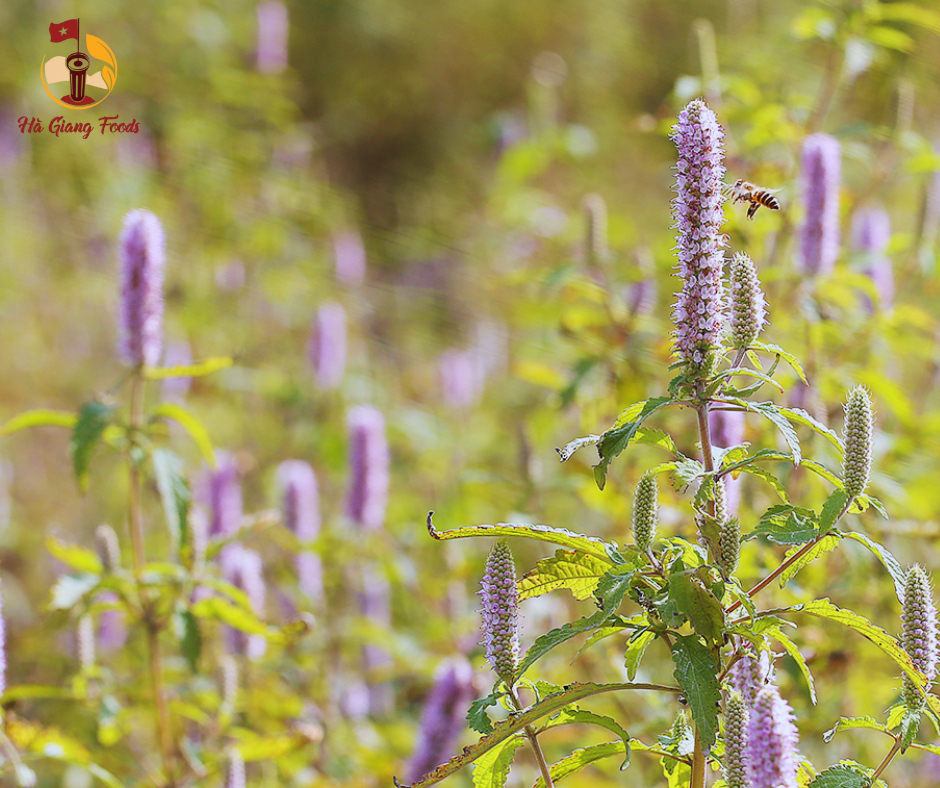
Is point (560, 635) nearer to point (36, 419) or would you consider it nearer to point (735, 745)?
point (735, 745)

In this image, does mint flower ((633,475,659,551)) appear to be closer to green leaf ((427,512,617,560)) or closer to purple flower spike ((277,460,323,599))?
green leaf ((427,512,617,560))

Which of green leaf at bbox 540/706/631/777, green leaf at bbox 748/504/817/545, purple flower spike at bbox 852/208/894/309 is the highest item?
purple flower spike at bbox 852/208/894/309

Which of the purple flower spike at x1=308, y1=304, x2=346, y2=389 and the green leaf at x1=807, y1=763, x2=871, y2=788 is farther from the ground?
the purple flower spike at x1=308, y1=304, x2=346, y2=389

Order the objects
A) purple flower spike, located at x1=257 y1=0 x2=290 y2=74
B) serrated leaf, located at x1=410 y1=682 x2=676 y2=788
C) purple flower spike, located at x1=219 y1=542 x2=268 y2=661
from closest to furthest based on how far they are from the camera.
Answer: serrated leaf, located at x1=410 y1=682 x2=676 y2=788, purple flower spike, located at x1=219 y1=542 x2=268 y2=661, purple flower spike, located at x1=257 y1=0 x2=290 y2=74

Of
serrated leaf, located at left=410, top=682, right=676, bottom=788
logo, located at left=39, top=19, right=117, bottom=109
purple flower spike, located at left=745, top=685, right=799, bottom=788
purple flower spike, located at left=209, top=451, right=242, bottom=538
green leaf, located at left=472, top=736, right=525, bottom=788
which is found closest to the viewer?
purple flower spike, located at left=745, top=685, right=799, bottom=788

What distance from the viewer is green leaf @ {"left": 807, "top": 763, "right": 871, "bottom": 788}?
1088 mm

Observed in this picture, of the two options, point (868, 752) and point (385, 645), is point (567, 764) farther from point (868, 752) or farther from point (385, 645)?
point (385, 645)

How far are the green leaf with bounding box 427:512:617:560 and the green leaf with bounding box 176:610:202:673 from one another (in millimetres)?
1173

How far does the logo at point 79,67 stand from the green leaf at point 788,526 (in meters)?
3.49

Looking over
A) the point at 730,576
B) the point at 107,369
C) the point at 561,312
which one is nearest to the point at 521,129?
the point at 107,369

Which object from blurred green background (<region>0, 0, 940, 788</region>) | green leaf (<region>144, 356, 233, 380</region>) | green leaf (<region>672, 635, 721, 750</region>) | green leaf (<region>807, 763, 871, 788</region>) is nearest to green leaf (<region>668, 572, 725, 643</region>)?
green leaf (<region>672, 635, 721, 750</region>)

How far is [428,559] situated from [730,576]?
10.3ft

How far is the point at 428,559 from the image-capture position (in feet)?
13.8

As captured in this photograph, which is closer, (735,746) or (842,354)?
(735,746)
